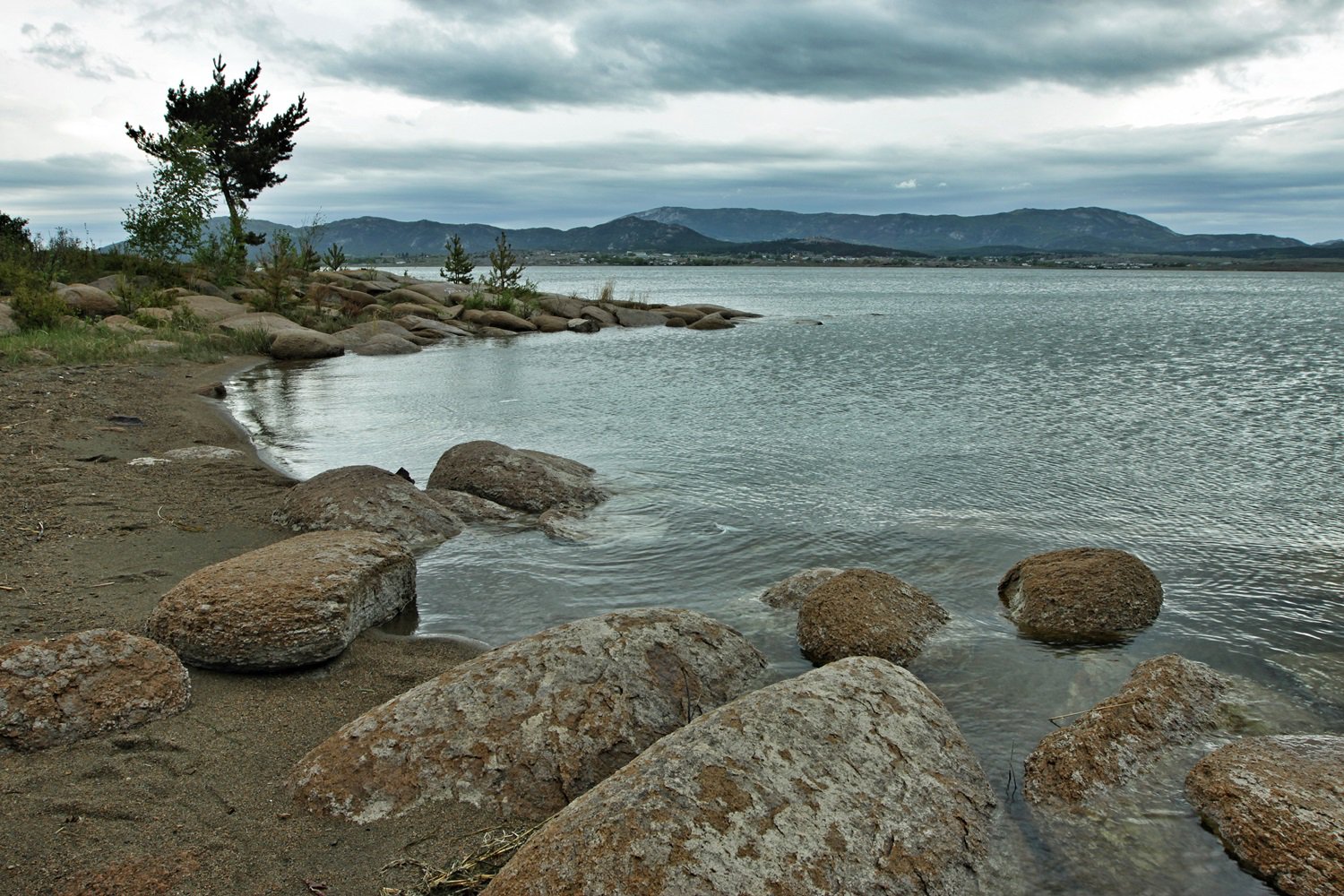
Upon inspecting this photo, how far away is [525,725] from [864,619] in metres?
2.96

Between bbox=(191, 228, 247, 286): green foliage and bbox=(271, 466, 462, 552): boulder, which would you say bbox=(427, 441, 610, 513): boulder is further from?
bbox=(191, 228, 247, 286): green foliage

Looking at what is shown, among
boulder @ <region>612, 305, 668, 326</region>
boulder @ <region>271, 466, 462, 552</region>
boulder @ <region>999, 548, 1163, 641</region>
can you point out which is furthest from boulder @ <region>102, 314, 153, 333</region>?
boulder @ <region>999, 548, 1163, 641</region>

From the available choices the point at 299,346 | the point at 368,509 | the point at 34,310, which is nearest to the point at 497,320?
the point at 299,346

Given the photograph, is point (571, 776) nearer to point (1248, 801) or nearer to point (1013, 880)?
point (1013, 880)

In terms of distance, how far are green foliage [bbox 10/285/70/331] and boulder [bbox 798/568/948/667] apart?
2208 cm

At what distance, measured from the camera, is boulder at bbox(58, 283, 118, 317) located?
26.9 metres

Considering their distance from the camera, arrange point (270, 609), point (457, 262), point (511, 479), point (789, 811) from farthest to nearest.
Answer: point (457, 262) < point (511, 479) < point (270, 609) < point (789, 811)

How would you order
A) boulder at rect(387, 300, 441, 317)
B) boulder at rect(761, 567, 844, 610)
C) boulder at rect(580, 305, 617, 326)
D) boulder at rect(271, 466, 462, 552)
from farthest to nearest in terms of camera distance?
boulder at rect(580, 305, 617, 326) < boulder at rect(387, 300, 441, 317) < boulder at rect(271, 466, 462, 552) < boulder at rect(761, 567, 844, 610)

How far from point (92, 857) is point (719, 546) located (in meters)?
6.54

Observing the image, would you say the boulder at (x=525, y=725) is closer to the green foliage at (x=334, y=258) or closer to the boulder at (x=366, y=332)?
the boulder at (x=366, y=332)

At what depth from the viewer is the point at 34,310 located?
22266mm

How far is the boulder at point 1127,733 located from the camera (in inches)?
199

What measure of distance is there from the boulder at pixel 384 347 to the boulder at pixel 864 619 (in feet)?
84.1

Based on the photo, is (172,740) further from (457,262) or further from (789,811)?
(457,262)
